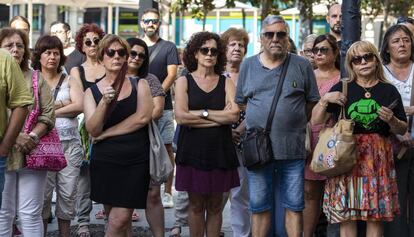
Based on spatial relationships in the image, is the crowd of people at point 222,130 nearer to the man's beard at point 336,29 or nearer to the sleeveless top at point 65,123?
the sleeveless top at point 65,123

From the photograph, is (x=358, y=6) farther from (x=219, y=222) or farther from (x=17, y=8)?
(x=17, y=8)

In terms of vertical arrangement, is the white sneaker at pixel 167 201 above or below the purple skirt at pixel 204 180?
Result: below

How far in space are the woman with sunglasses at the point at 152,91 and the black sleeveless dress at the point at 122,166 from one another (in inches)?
30.4

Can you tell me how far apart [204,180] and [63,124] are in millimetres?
1605

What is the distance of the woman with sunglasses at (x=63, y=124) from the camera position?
8695 millimetres

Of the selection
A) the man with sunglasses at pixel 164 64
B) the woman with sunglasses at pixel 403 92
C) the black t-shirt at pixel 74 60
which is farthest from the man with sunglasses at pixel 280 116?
the black t-shirt at pixel 74 60

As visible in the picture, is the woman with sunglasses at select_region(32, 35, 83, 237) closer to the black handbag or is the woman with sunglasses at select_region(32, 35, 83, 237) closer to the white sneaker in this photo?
the black handbag

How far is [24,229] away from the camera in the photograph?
7355 mm

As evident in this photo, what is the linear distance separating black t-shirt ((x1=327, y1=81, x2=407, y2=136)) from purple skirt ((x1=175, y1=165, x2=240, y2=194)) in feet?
4.14

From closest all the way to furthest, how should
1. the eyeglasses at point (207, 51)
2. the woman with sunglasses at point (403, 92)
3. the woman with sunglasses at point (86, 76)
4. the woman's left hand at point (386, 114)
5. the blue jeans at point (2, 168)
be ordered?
the blue jeans at point (2, 168) < the woman's left hand at point (386, 114) < the woman with sunglasses at point (403, 92) < the eyeglasses at point (207, 51) < the woman with sunglasses at point (86, 76)

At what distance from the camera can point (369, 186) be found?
7.35m

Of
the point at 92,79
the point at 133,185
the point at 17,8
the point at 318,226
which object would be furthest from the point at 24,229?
the point at 17,8

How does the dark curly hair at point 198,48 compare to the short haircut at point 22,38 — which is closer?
the short haircut at point 22,38

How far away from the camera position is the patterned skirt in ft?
24.1
